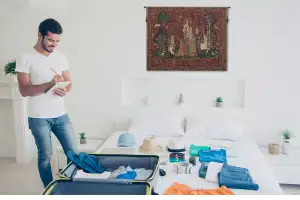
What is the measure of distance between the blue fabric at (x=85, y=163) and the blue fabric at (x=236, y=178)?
772 mm

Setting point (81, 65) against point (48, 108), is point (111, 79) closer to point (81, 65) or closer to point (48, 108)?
point (81, 65)

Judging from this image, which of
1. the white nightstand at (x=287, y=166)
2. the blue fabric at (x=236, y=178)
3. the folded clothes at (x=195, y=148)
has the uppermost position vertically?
the folded clothes at (x=195, y=148)

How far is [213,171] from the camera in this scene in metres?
2.46

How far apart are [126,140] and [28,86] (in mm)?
892

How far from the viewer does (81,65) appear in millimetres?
3197

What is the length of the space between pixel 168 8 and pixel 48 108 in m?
1.41

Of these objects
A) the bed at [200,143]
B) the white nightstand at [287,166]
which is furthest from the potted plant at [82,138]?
the white nightstand at [287,166]

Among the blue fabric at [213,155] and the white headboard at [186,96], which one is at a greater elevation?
the white headboard at [186,96]

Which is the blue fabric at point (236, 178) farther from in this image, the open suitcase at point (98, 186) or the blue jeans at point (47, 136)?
the blue jeans at point (47, 136)

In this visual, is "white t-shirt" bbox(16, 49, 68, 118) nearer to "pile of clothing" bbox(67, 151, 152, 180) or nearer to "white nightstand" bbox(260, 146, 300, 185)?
"pile of clothing" bbox(67, 151, 152, 180)

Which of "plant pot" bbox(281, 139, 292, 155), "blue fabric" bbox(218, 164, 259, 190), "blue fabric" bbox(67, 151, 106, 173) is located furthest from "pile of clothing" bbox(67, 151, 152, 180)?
"plant pot" bbox(281, 139, 292, 155)

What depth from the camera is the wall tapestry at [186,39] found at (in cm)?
336

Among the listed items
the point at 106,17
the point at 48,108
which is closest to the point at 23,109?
the point at 48,108

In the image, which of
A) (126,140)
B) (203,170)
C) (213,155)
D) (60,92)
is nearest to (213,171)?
(203,170)
